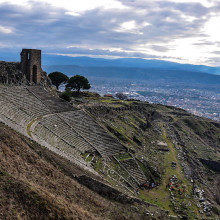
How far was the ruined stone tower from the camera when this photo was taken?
41.9m

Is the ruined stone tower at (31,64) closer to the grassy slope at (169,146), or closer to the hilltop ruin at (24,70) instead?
the hilltop ruin at (24,70)

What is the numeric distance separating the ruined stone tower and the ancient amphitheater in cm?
255

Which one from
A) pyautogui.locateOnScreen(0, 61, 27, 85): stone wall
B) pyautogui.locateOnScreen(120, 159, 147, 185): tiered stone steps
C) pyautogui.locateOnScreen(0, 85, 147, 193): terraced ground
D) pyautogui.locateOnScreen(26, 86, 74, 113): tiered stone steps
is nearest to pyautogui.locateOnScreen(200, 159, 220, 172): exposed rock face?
pyautogui.locateOnScreen(0, 85, 147, 193): terraced ground

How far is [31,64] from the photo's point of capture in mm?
42219

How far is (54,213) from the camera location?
1366cm

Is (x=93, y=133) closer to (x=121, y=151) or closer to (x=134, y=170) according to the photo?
(x=121, y=151)

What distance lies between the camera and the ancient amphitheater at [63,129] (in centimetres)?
2614

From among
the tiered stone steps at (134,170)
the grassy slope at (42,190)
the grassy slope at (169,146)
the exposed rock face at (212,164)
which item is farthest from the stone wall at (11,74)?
the exposed rock face at (212,164)

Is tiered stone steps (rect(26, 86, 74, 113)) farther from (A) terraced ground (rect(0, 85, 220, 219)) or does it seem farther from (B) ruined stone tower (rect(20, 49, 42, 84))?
(B) ruined stone tower (rect(20, 49, 42, 84))

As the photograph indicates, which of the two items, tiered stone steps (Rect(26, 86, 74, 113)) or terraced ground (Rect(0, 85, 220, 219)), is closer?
terraced ground (Rect(0, 85, 220, 219))

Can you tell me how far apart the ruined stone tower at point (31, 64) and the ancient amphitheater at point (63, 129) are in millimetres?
2548

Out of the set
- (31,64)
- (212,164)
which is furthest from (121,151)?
(31,64)

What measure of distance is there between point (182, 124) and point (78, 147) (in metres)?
38.4

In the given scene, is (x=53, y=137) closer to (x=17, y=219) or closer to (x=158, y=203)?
(x=158, y=203)
